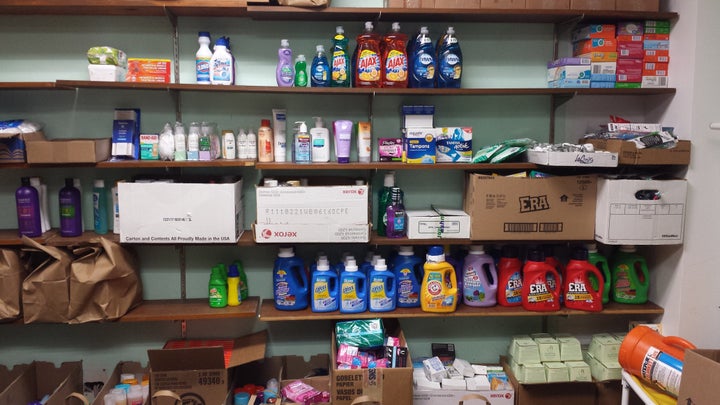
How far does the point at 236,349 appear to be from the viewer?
2.98 meters

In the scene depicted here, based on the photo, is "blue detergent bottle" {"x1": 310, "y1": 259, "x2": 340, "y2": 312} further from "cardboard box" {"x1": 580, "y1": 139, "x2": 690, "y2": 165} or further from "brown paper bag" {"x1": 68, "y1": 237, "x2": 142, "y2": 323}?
"cardboard box" {"x1": 580, "y1": 139, "x2": 690, "y2": 165}

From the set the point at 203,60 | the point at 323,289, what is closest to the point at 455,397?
the point at 323,289

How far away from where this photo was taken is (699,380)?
1.99 m

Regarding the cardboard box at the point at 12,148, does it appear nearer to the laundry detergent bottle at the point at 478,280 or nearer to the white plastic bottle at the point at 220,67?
the white plastic bottle at the point at 220,67

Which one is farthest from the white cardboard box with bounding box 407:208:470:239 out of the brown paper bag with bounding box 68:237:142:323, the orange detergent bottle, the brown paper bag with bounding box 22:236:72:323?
the brown paper bag with bounding box 22:236:72:323

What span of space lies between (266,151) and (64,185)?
3.66 feet

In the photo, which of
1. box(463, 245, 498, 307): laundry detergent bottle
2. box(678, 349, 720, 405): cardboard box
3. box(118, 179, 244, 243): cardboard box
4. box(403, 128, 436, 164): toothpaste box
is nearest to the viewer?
box(678, 349, 720, 405): cardboard box

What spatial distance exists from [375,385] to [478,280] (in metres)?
0.78

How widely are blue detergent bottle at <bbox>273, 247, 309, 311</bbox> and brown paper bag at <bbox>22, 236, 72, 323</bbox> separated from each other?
100cm

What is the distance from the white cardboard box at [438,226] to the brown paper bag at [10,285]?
1921mm

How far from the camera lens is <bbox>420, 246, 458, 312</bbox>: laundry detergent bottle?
283 centimetres

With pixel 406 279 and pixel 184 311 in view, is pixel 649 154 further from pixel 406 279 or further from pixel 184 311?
pixel 184 311

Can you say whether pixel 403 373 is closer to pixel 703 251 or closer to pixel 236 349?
pixel 236 349

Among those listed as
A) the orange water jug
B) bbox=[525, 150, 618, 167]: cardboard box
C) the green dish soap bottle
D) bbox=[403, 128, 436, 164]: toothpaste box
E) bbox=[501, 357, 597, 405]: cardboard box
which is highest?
bbox=[403, 128, 436, 164]: toothpaste box
